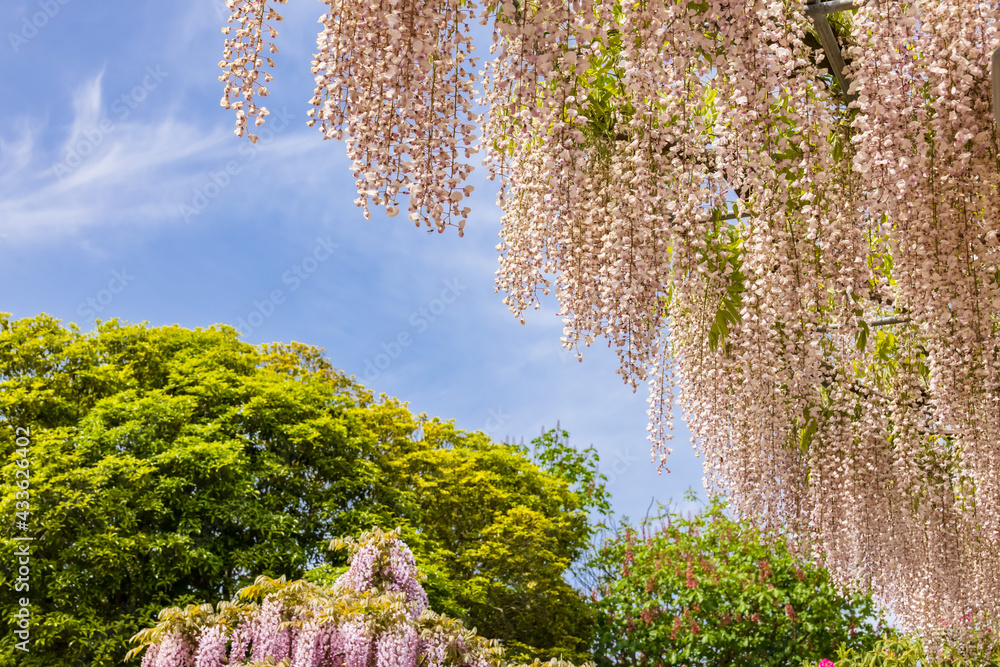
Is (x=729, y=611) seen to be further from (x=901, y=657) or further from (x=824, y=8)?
(x=824, y=8)

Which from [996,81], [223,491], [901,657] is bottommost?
[901,657]

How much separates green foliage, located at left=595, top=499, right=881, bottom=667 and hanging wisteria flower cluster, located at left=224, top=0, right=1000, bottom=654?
510 cm

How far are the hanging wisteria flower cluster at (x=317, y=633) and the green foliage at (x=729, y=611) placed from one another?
6.11 meters

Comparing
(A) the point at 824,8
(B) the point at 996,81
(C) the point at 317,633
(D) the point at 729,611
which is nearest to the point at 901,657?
(D) the point at 729,611

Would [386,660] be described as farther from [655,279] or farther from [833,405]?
[833,405]

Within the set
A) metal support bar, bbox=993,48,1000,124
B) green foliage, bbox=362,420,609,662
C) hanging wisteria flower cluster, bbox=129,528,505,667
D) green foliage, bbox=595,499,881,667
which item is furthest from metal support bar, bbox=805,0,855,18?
green foliage, bbox=595,499,881,667

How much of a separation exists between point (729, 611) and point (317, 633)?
730cm

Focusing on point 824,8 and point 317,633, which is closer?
point 824,8

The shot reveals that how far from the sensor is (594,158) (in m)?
3.94

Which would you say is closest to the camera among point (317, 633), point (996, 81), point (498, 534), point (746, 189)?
point (996, 81)

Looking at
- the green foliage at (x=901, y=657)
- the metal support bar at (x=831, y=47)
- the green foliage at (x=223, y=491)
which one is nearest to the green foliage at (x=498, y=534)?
the green foliage at (x=223, y=491)

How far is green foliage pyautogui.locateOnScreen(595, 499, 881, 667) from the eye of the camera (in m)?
10.5

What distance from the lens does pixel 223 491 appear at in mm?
8398

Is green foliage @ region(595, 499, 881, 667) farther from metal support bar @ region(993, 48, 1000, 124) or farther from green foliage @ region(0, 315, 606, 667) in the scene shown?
metal support bar @ region(993, 48, 1000, 124)
